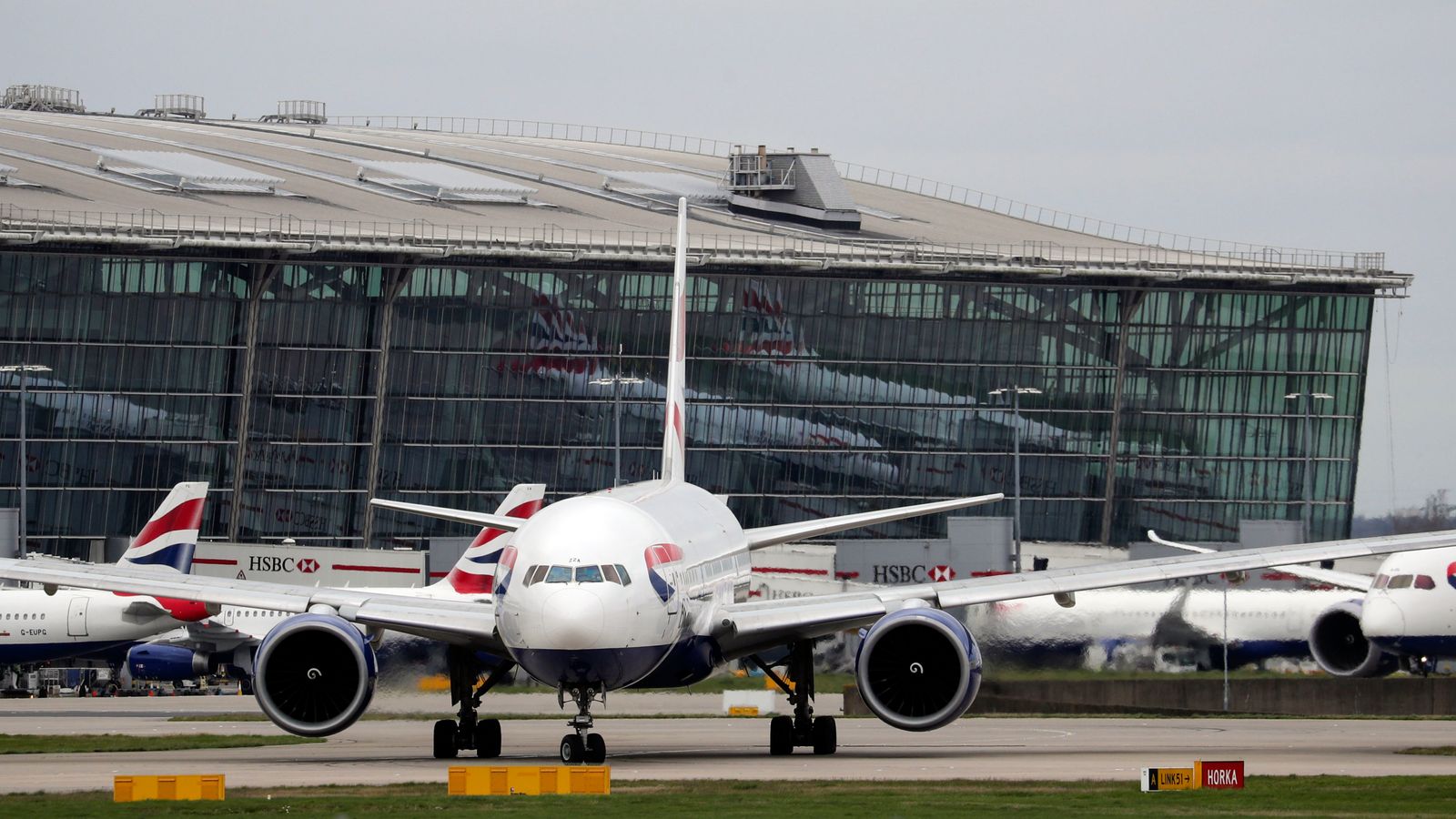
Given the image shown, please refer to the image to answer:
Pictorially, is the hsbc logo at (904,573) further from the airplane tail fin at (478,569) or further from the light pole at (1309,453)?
the airplane tail fin at (478,569)

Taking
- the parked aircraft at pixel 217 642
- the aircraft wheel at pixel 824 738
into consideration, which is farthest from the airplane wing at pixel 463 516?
the parked aircraft at pixel 217 642

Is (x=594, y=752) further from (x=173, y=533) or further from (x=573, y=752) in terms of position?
(x=173, y=533)

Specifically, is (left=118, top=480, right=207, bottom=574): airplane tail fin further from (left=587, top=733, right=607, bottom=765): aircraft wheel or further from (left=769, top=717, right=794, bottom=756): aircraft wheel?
(left=587, top=733, right=607, bottom=765): aircraft wheel

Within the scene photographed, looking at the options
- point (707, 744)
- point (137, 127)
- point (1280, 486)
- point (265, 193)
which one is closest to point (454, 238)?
point (265, 193)

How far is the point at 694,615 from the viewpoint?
3014 centimetres

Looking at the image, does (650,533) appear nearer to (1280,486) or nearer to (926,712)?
(926,712)

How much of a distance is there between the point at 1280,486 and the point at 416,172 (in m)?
49.2

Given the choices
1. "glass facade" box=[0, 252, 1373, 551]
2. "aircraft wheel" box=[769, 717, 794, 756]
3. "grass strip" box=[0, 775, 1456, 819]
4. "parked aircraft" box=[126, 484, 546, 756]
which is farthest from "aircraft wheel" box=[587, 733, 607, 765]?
"glass facade" box=[0, 252, 1373, 551]

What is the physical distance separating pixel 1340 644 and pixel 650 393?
55804 mm

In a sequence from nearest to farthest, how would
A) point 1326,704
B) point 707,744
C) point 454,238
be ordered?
point 707,744
point 1326,704
point 454,238

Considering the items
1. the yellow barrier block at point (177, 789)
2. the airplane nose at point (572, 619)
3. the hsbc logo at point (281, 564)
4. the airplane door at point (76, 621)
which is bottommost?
the airplane door at point (76, 621)

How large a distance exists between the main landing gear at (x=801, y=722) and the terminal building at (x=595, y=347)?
183 feet

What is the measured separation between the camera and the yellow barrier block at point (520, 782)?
2467 centimetres

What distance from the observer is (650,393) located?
331 feet
